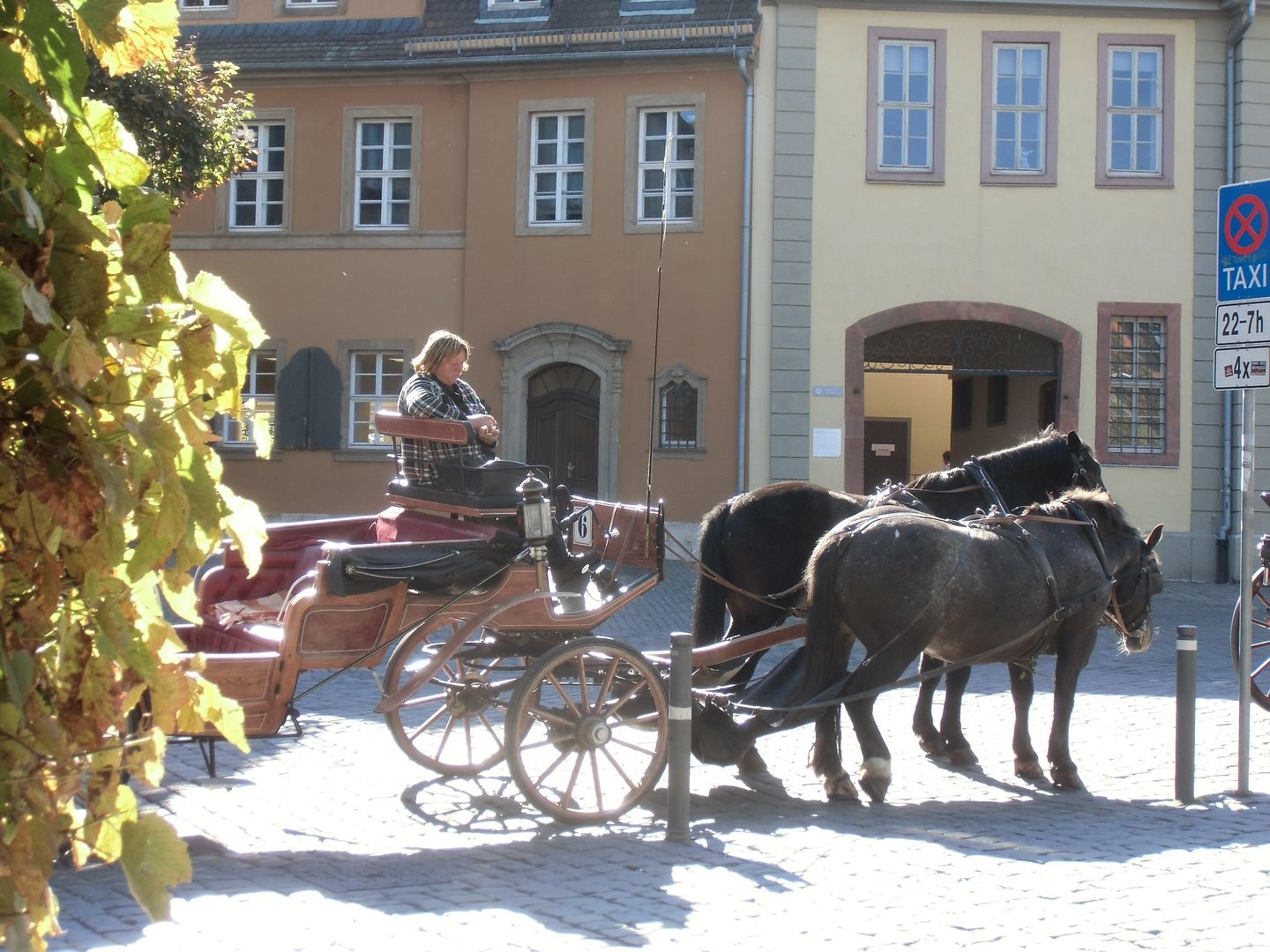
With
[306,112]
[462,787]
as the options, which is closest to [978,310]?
[306,112]

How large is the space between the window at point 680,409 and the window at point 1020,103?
4.78 m

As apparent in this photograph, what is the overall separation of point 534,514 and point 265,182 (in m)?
16.1

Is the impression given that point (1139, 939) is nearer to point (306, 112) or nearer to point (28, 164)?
point (28, 164)

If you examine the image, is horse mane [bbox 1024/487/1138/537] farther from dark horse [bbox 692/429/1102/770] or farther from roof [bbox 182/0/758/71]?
roof [bbox 182/0/758/71]

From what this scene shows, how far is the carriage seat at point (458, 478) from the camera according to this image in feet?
19.9

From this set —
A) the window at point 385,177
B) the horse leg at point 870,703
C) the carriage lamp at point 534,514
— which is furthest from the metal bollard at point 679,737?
the window at point 385,177

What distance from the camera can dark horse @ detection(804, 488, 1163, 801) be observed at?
20.4 ft

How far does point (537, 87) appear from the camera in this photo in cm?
1984

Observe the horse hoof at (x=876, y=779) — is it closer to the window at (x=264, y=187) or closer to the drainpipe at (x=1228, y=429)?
the drainpipe at (x=1228, y=429)

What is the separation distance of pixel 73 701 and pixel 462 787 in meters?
4.94

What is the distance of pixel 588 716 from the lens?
19.2ft

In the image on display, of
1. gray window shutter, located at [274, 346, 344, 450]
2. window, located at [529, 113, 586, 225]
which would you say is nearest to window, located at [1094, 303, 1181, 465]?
window, located at [529, 113, 586, 225]

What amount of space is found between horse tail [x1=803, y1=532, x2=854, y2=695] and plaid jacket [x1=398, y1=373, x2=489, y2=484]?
1.56 meters

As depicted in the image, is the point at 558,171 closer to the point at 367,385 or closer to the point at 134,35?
the point at 367,385
